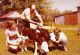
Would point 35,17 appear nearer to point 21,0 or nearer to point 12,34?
point 12,34

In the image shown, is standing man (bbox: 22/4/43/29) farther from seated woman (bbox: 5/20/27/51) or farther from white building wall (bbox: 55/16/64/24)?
white building wall (bbox: 55/16/64/24)

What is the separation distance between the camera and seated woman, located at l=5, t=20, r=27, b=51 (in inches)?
519

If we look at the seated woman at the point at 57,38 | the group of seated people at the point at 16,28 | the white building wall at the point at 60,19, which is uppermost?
the group of seated people at the point at 16,28

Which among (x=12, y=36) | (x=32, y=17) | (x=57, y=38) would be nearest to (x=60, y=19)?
(x=57, y=38)

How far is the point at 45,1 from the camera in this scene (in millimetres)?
45594

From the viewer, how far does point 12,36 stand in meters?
13.3

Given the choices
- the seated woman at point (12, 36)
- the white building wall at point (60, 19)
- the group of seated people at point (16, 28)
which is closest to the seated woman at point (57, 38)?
the group of seated people at point (16, 28)

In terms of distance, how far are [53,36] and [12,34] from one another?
2.04 meters

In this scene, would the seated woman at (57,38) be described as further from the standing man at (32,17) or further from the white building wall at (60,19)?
the white building wall at (60,19)

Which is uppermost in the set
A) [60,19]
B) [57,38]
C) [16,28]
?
[16,28]

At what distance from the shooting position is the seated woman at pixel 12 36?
1318cm

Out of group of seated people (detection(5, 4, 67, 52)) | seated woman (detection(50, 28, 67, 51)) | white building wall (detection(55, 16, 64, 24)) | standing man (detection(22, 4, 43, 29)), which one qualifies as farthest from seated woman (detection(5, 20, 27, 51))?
white building wall (detection(55, 16, 64, 24))

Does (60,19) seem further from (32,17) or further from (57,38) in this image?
(32,17)

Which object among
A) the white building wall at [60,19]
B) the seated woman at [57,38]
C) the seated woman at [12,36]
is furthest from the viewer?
the white building wall at [60,19]
